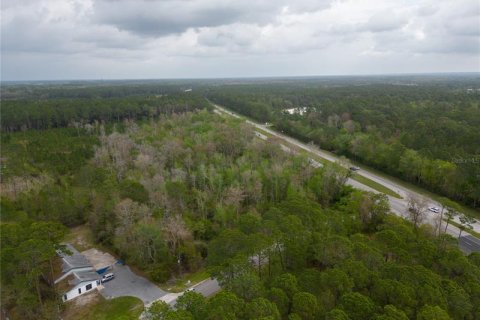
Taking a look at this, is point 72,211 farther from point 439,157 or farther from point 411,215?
point 439,157

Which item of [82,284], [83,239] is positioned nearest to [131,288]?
[82,284]

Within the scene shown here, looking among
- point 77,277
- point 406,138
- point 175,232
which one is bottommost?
point 77,277

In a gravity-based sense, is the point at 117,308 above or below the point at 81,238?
above

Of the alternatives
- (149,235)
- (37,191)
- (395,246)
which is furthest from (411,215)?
(37,191)

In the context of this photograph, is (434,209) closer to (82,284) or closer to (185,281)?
(185,281)

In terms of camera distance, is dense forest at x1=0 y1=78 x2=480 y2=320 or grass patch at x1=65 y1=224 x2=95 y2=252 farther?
grass patch at x1=65 y1=224 x2=95 y2=252

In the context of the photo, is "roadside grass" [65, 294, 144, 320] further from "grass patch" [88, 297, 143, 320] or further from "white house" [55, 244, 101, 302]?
"white house" [55, 244, 101, 302]

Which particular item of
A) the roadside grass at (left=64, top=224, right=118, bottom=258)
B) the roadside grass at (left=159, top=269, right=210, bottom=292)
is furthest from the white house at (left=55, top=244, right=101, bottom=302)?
the roadside grass at (left=159, top=269, right=210, bottom=292)
